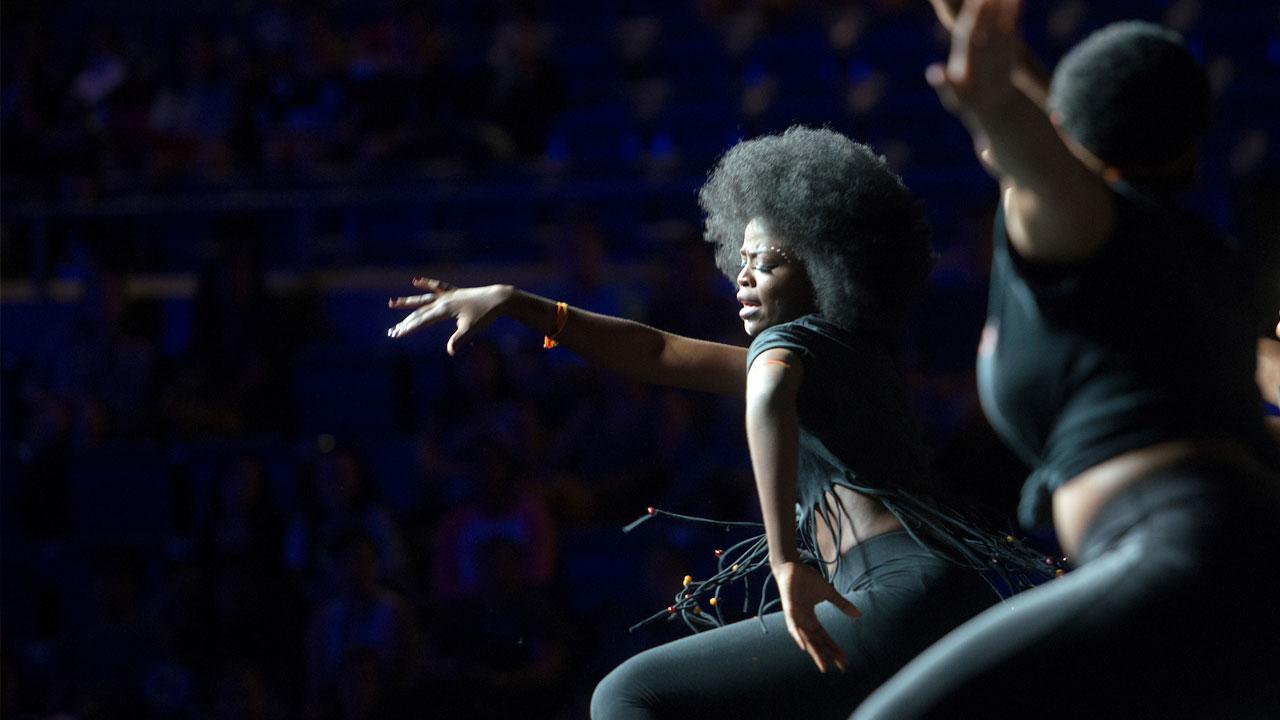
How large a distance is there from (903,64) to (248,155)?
3788 mm

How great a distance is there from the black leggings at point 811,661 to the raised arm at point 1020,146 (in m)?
0.89

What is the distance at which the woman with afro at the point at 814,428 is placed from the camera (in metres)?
2.56

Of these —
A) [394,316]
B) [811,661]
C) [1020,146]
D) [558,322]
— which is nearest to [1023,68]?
[1020,146]

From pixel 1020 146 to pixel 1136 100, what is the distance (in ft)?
1.11

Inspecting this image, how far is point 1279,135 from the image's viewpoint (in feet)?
25.0

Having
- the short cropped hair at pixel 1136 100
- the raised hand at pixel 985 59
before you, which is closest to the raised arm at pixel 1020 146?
the raised hand at pixel 985 59

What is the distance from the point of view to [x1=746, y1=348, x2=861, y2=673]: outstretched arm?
7.87ft

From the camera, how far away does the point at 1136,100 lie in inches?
80.9

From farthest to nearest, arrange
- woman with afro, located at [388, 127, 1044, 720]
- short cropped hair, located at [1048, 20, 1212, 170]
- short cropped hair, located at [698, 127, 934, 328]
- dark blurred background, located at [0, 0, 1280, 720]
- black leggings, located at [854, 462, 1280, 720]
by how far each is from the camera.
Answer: dark blurred background, located at [0, 0, 1280, 720]
short cropped hair, located at [698, 127, 934, 328]
woman with afro, located at [388, 127, 1044, 720]
short cropped hair, located at [1048, 20, 1212, 170]
black leggings, located at [854, 462, 1280, 720]

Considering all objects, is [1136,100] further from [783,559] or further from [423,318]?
[423,318]

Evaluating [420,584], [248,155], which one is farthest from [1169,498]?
[248,155]

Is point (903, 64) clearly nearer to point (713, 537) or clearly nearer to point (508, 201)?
point (508, 201)

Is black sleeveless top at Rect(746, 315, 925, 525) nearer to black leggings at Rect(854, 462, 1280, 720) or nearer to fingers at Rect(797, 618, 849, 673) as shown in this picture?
fingers at Rect(797, 618, 849, 673)

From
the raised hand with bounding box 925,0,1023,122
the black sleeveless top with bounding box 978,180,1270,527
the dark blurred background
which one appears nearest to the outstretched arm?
the black sleeveless top with bounding box 978,180,1270,527
